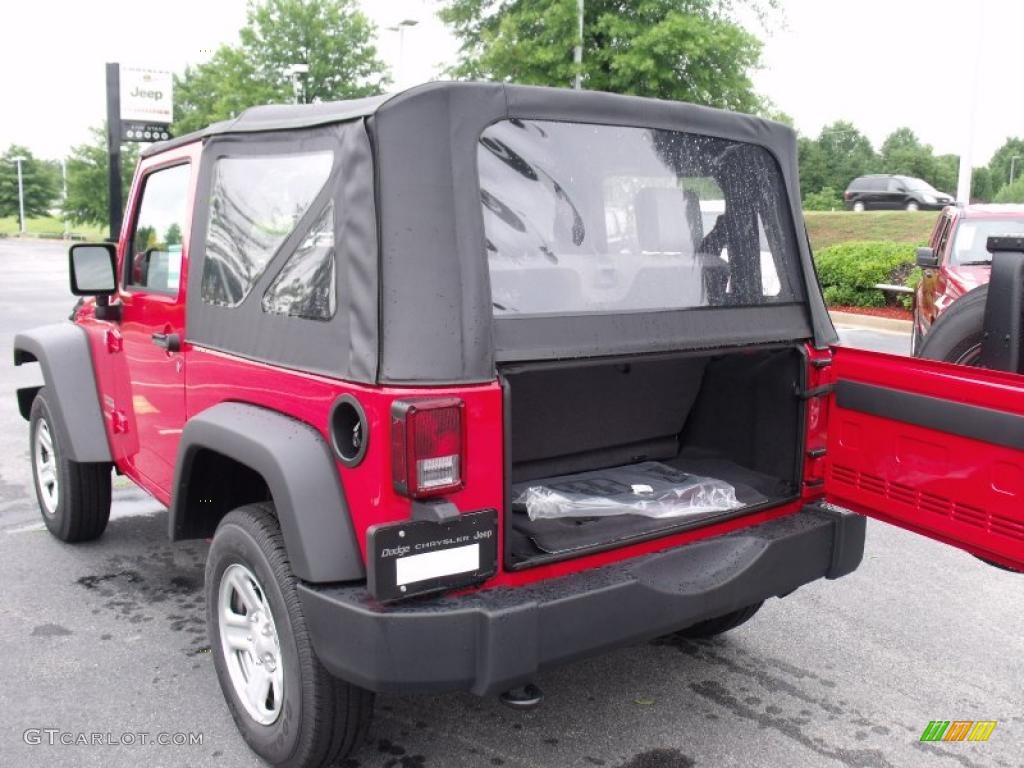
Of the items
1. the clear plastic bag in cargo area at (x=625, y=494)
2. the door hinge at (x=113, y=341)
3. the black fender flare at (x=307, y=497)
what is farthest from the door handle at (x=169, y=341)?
the clear plastic bag in cargo area at (x=625, y=494)

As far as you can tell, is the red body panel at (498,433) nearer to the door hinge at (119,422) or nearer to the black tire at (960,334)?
the door hinge at (119,422)

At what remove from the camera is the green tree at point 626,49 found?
2072 centimetres

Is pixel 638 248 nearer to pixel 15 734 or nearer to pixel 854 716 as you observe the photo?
pixel 854 716

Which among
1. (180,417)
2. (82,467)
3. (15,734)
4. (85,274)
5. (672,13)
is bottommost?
(15,734)

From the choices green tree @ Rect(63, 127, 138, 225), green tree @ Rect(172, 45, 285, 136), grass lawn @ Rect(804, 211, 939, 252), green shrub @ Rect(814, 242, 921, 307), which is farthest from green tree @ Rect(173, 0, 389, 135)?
green tree @ Rect(63, 127, 138, 225)

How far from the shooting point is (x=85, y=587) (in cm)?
429

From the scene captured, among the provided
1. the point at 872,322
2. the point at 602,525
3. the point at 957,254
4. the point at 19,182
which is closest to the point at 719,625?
the point at 602,525

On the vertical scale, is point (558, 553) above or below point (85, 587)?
above

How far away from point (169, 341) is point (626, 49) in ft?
66.9

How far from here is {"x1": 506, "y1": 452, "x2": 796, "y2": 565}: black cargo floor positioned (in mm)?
2824

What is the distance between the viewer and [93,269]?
3922 mm

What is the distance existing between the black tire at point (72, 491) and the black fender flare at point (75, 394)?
0.13 metres

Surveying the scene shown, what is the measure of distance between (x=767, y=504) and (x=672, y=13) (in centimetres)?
1968

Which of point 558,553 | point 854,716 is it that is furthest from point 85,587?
point 854,716
